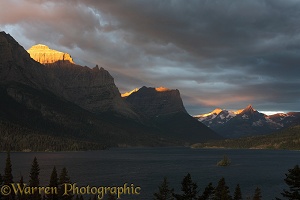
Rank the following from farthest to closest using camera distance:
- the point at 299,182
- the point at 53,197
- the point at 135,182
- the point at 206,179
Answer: the point at 206,179 → the point at 135,182 → the point at 53,197 → the point at 299,182

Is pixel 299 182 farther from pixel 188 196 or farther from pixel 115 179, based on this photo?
pixel 115 179

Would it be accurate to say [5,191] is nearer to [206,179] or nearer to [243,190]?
[243,190]

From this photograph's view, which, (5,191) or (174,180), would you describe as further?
(174,180)

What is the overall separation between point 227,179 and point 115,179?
2252 inches

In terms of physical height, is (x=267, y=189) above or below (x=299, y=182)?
below


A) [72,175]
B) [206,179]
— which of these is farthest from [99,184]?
[206,179]

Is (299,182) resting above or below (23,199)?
above

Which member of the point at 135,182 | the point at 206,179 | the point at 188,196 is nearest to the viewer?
the point at 188,196

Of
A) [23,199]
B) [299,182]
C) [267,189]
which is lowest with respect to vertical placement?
[267,189]

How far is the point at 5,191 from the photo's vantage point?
251 ft

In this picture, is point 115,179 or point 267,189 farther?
point 115,179

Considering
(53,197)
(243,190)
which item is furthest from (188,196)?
(243,190)

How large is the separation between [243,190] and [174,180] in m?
37.7

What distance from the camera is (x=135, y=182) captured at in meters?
173
